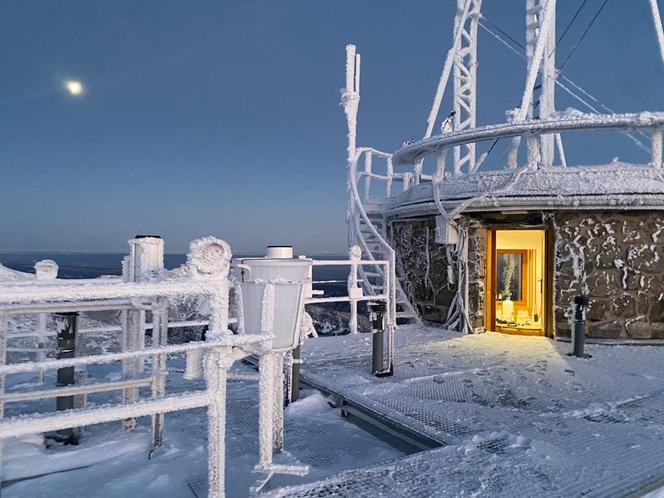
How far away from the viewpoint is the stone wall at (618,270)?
7.73 m

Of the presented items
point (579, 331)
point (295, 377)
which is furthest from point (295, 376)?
point (579, 331)

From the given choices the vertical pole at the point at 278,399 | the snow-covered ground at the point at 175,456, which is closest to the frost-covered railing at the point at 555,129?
the snow-covered ground at the point at 175,456

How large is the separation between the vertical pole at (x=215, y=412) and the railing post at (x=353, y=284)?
4.44m

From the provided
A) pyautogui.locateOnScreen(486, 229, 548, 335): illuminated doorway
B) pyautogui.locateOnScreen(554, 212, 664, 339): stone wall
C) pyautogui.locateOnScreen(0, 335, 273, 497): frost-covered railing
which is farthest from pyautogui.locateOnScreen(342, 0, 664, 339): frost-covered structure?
pyautogui.locateOnScreen(0, 335, 273, 497): frost-covered railing

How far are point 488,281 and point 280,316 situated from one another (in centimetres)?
656

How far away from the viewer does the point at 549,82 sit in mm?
10656

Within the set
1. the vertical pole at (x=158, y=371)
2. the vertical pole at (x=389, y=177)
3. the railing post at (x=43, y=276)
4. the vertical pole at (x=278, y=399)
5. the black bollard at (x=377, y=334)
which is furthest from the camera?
the vertical pole at (x=389, y=177)

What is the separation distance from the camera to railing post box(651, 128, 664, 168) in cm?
768

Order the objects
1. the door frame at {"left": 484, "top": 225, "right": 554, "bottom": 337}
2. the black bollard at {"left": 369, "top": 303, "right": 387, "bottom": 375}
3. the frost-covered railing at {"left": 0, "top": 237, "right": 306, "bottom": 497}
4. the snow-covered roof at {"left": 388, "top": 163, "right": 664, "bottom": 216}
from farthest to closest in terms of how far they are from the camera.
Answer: the door frame at {"left": 484, "top": 225, "right": 554, "bottom": 337}
the snow-covered roof at {"left": 388, "top": 163, "right": 664, "bottom": 216}
the black bollard at {"left": 369, "top": 303, "right": 387, "bottom": 375}
the frost-covered railing at {"left": 0, "top": 237, "right": 306, "bottom": 497}

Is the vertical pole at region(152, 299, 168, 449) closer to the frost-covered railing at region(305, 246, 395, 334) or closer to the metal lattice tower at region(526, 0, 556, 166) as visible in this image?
the frost-covered railing at region(305, 246, 395, 334)

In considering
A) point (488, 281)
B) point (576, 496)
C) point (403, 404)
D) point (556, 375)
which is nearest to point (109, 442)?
point (403, 404)

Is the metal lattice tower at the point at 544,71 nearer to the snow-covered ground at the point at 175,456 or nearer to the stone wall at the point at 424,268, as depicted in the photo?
the stone wall at the point at 424,268

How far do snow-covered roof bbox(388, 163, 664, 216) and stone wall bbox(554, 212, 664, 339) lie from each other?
333 mm

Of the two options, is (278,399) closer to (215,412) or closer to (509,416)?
(215,412)
